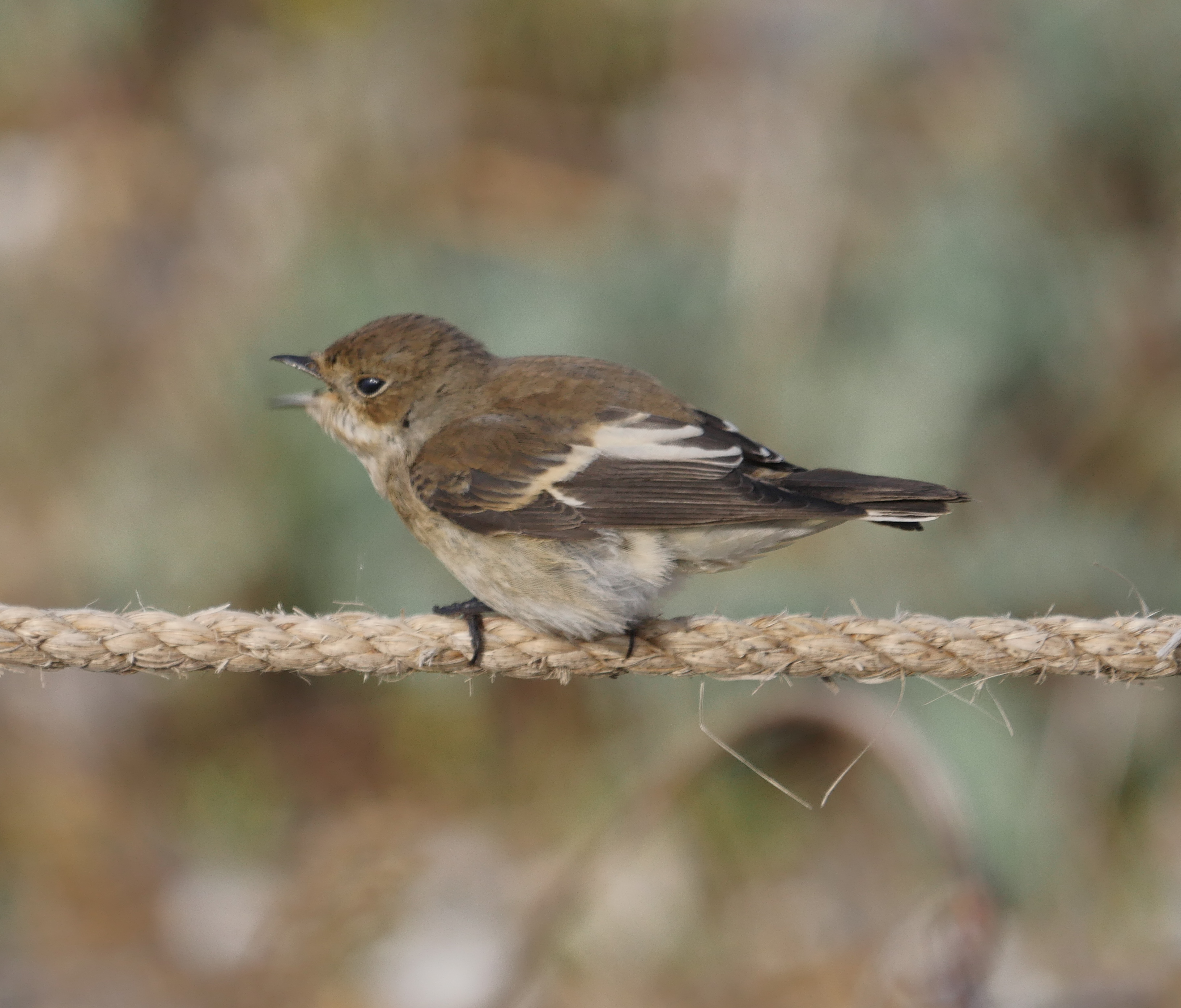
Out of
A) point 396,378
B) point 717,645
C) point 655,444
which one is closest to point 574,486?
point 655,444

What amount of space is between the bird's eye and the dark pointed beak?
0.18 metres

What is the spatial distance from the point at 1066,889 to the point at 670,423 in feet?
11.8

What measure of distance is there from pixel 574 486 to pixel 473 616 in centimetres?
50

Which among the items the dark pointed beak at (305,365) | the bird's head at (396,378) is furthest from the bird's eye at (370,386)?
the dark pointed beak at (305,365)

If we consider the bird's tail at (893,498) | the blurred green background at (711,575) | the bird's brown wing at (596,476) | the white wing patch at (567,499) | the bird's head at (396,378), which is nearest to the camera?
the bird's tail at (893,498)

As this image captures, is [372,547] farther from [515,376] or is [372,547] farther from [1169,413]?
[1169,413]

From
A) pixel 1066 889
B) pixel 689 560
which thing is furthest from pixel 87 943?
pixel 1066 889

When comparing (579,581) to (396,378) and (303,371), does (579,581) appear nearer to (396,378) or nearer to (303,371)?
(396,378)

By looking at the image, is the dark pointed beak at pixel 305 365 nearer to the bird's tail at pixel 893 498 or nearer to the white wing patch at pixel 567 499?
the white wing patch at pixel 567 499

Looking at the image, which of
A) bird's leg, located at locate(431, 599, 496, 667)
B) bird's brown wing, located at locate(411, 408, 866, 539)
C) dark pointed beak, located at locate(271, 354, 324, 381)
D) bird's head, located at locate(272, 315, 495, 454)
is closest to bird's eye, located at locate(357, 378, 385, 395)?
bird's head, located at locate(272, 315, 495, 454)

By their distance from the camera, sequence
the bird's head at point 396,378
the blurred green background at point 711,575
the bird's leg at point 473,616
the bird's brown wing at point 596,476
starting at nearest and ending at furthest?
the bird's leg at point 473,616
the bird's brown wing at point 596,476
the bird's head at point 396,378
the blurred green background at point 711,575

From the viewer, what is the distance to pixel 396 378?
13.5 feet

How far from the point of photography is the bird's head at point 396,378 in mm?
4105

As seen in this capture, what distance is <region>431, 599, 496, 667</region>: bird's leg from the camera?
3.28 meters
